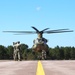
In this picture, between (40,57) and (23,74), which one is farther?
(40,57)

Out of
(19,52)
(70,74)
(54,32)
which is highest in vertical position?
(54,32)

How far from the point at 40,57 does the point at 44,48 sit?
114 inches

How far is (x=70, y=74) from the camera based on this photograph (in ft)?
38.6

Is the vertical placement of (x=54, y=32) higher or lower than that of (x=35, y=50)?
higher

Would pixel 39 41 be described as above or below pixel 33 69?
above

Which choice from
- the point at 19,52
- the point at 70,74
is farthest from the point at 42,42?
the point at 70,74

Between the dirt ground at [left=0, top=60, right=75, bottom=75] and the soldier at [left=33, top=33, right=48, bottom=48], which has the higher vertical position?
the soldier at [left=33, top=33, right=48, bottom=48]

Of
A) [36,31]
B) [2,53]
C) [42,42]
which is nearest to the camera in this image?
[42,42]

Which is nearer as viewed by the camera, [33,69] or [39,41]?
[33,69]

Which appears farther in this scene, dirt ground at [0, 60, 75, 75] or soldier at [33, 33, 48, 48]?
soldier at [33, 33, 48, 48]

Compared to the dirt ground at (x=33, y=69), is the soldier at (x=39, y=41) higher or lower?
higher

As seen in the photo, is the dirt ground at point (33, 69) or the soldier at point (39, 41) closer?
the dirt ground at point (33, 69)

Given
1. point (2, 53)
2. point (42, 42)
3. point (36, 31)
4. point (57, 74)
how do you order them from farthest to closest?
point (2, 53)
point (36, 31)
point (42, 42)
point (57, 74)

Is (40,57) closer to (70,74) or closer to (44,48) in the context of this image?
(44,48)
